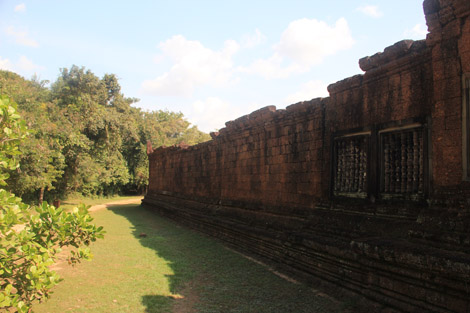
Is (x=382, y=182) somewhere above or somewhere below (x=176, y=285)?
above

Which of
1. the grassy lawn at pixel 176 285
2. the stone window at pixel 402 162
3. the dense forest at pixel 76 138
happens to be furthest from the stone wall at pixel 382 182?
the dense forest at pixel 76 138

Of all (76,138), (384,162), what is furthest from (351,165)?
(76,138)

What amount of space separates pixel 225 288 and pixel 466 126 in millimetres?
3651

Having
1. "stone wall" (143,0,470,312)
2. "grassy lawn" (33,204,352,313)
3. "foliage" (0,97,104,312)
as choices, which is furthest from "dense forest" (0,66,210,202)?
"stone wall" (143,0,470,312)

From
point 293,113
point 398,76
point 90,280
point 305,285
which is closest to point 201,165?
point 293,113

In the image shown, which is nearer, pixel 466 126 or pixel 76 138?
pixel 466 126

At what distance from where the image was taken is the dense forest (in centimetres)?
1194

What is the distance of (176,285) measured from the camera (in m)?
4.89

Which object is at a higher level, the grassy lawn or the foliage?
the foliage

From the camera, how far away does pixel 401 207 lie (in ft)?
13.1

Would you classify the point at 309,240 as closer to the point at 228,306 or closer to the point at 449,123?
the point at 228,306

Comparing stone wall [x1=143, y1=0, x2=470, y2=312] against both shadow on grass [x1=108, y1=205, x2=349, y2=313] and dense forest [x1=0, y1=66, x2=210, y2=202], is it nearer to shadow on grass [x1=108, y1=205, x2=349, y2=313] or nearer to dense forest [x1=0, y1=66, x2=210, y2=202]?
shadow on grass [x1=108, y1=205, x2=349, y2=313]

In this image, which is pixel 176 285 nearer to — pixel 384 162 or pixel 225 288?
pixel 225 288

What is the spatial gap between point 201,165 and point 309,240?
6889 millimetres
